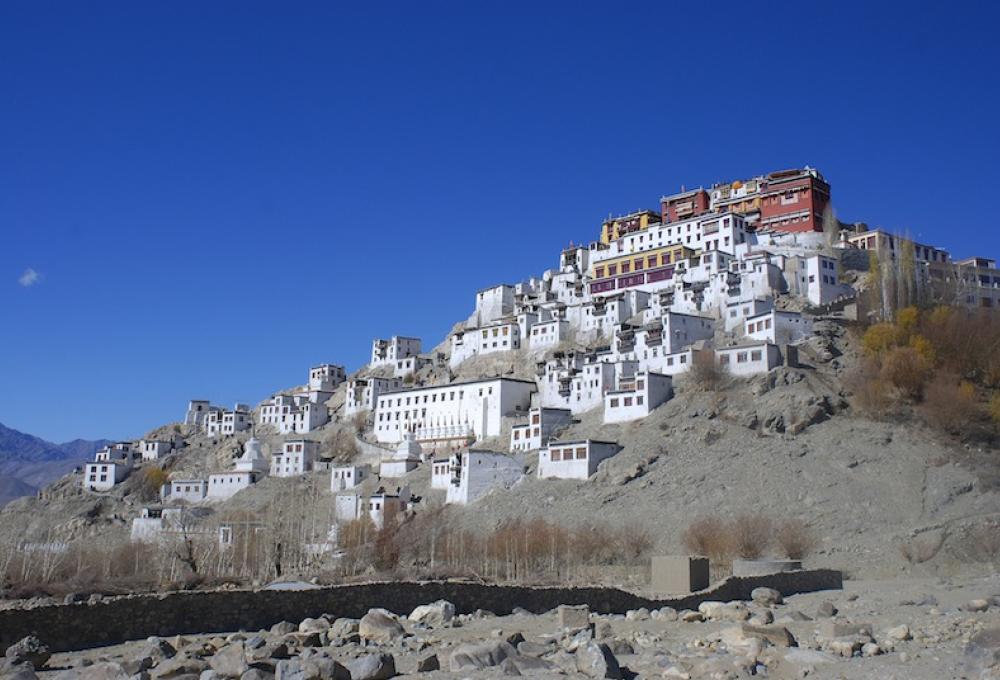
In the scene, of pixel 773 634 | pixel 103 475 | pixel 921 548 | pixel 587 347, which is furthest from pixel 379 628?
pixel 103 475

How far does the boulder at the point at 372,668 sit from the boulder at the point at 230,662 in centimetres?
157

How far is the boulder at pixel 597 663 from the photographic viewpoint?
1403 cm

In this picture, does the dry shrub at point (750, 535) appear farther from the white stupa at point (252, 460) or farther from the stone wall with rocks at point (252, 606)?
the white stupa at point (252, 460)

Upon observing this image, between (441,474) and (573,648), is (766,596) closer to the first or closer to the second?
(573,648)

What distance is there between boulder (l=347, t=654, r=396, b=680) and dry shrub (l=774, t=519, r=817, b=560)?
2680cm

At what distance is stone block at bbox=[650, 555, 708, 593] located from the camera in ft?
84.9

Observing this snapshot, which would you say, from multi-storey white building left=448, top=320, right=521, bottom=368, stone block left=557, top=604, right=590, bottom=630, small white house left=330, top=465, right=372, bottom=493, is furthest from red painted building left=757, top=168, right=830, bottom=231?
stone block left=557, top=604, right=590, bottom=630

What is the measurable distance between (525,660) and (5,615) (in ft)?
29.5

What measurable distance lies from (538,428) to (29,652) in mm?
47689

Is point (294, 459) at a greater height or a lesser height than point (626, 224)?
lesser

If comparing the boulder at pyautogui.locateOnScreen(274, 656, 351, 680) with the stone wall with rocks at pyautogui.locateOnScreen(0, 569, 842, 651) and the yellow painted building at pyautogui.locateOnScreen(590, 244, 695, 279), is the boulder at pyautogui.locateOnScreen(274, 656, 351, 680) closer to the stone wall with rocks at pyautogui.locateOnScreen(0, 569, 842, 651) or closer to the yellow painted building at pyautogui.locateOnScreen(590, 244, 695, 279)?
the stone wall with rocks at pyautogui.locateOnScreen(0, 569, 842, 651)

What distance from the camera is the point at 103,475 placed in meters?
84.9

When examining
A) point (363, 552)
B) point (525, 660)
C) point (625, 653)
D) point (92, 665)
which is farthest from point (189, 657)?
point (363, 552)

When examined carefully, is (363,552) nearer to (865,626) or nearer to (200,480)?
(865,626)
